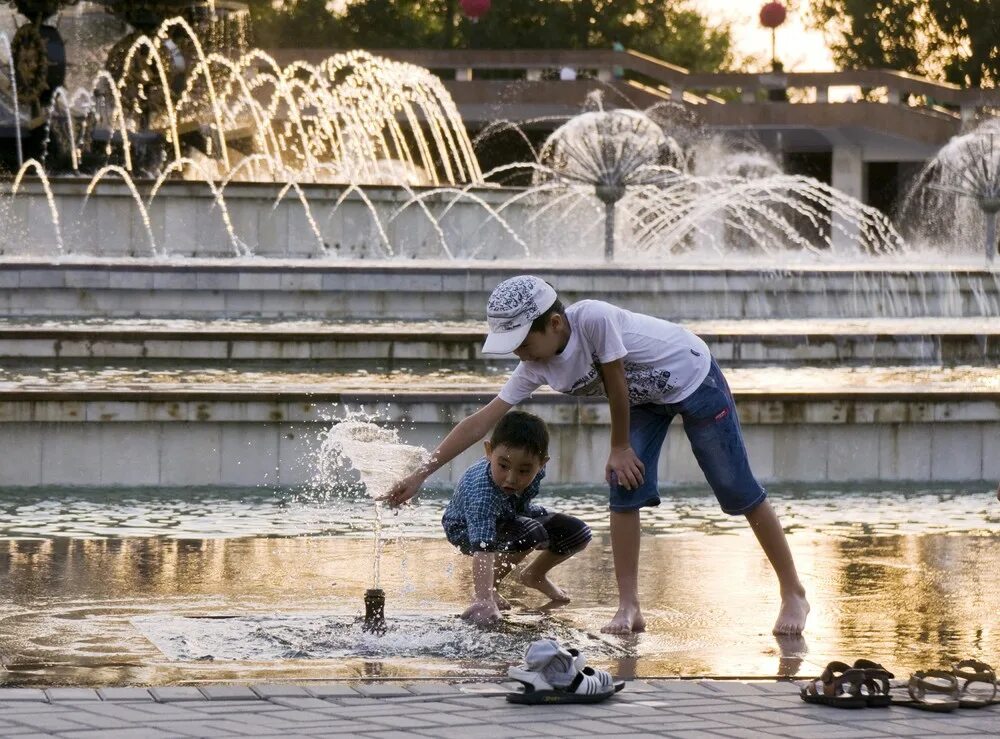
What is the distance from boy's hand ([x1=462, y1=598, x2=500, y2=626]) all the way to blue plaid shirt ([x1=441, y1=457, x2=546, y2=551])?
16 centimetres

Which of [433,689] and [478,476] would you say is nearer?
[433,689]

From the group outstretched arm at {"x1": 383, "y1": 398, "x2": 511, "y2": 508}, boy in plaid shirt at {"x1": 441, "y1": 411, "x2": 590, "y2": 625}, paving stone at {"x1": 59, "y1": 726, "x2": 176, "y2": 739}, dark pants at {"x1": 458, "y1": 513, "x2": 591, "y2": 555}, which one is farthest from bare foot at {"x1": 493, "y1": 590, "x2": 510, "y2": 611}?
paving stone at {"x1": 59, "y1": 726, "x2": 176, "y2": 739}

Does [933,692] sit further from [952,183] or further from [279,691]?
[952,183]

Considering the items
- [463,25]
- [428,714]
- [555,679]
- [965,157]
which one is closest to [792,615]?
[555,679]

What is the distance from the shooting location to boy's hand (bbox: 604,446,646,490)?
17.9 feet

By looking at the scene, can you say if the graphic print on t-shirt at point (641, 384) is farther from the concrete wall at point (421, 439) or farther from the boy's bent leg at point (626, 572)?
the concrete wall at point (421, 439)

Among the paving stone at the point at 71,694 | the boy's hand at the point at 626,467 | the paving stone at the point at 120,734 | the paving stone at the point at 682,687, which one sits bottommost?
the paving stone at the point at 682,687

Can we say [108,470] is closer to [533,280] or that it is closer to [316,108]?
[533,280]

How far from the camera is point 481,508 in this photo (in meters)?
5.64

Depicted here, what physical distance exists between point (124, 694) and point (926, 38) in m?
55.6

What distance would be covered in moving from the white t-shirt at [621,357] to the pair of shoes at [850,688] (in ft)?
3.74

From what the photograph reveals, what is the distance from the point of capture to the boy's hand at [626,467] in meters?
5.46

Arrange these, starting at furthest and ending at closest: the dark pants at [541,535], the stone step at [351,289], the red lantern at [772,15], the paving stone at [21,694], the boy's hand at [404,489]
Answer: the red lantern at [772,15] → the stone step at [351,289] → the dark pants at [541,535] → the boy's hand at [404,489] → the paving stone at [21,694]

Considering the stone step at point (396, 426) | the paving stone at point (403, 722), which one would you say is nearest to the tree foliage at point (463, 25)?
the stone step at point (396, 426)
